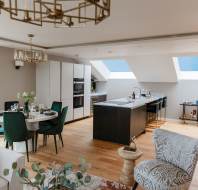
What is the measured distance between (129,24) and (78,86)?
4142mm

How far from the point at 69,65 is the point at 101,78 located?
239cm

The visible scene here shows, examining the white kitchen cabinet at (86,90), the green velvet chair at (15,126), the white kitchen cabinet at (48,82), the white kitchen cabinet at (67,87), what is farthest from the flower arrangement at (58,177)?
the white kitchen cabinet at (86,90)

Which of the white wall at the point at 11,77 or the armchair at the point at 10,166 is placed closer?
the armchair at the point at 10,166

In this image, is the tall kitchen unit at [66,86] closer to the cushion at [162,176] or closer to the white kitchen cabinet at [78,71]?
the white kitchen cabinet at [78,71]

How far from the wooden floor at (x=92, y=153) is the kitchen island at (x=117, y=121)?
0.68ft

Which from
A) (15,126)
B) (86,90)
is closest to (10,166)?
(15,126)

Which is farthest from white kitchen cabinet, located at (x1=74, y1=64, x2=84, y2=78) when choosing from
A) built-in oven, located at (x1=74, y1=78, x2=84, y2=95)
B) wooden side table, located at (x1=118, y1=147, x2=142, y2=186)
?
wooden side table, located at (x1=118, y1=147, x2=142, y2=186)

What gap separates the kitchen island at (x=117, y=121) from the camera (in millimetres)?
4637

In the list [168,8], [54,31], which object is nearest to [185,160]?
[168,8]

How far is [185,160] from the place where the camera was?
233 cm

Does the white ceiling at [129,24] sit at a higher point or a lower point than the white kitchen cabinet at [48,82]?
higher

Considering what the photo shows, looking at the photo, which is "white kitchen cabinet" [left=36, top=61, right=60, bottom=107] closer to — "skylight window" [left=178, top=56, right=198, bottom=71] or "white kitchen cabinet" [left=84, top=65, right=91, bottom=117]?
"white kitchen cabinet" [left=84, top=65, right=91, bottom=117]

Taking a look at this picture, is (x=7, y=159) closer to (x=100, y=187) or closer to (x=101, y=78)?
(x=100, y=187)

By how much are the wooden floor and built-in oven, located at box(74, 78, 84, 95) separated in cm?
193
